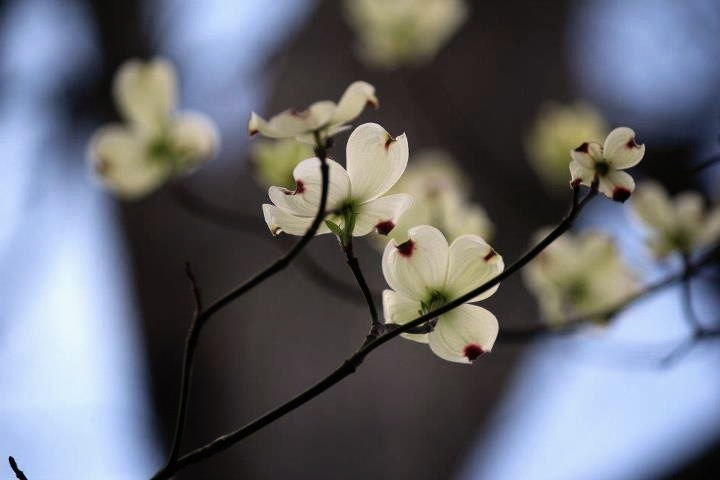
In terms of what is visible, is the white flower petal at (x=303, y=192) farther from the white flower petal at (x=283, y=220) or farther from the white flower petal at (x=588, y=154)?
the white flower petal at (x=588, y=154)

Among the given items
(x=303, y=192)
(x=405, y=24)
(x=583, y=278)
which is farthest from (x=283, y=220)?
(x=405, y=24)

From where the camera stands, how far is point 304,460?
1.46 m

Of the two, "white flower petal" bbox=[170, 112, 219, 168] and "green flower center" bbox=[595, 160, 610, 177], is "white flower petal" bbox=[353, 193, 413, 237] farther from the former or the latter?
"white flower petal" bbox=[170, 112, 219, 168]

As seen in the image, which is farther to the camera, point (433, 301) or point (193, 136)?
point (193, 136)

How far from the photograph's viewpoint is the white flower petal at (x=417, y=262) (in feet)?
1.29

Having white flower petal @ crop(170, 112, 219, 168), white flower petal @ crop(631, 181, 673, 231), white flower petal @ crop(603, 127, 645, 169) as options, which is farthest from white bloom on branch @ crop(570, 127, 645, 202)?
white flower petal @ crop(170, 112, 219, 168)

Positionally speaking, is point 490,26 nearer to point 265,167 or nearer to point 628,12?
point 628,12

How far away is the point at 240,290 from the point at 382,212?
0.33ft

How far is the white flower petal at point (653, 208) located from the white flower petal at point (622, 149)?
9.8 inches

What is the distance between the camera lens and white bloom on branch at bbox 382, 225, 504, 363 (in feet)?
1.28

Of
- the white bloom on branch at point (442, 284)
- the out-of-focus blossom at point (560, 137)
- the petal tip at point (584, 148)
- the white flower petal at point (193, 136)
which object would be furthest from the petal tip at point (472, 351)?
the out-of-focus blossom at point (560, 137)

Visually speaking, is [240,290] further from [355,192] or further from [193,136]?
[193,136]

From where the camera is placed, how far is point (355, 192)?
0.39 metres

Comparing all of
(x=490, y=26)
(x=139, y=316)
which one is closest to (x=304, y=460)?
(x=139, y=316)
